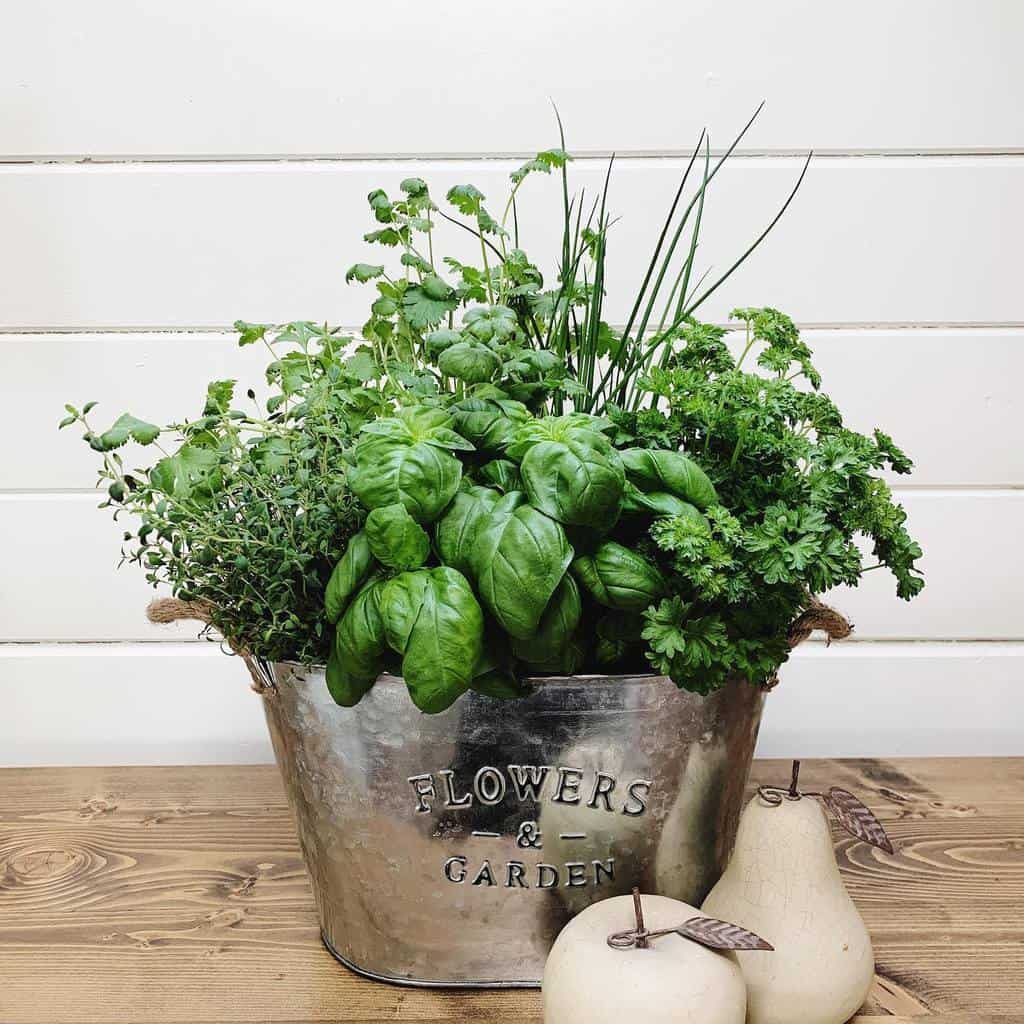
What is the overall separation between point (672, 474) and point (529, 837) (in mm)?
242

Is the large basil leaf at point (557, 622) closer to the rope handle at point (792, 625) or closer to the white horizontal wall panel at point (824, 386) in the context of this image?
the rope handle at point (792, 625)

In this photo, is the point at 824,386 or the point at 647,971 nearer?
the point at 647,971

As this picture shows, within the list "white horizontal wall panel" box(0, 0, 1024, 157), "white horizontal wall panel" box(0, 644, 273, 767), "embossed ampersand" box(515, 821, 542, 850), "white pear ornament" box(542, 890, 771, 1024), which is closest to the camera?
"white pear ornament" box(542, 890, 771, 1024)

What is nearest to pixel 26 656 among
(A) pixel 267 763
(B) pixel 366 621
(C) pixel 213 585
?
(A) pixel 267 763

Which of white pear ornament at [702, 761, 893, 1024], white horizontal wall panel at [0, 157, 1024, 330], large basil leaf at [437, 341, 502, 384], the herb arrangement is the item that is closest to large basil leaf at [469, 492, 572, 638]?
the herb arrangement

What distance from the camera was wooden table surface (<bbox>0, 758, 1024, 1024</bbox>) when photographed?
70 centimetres

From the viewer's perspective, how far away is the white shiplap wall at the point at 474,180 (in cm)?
105

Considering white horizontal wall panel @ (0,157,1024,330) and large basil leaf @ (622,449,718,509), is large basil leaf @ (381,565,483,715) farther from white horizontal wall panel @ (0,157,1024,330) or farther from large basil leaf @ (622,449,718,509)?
white horizontal wall panel @ (0,157,1024,330)

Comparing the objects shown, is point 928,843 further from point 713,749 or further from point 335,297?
point 335,297

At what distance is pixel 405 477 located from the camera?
0.58m

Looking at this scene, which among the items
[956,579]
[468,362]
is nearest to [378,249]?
[468,362]

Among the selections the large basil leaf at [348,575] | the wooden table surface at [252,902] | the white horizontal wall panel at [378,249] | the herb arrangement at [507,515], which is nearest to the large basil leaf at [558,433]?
the herb arrangement at [507,515]

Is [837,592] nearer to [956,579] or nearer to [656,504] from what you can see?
[956,579]

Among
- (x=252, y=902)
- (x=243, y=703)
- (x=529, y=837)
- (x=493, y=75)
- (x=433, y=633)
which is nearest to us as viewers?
(x=433, y=633)
